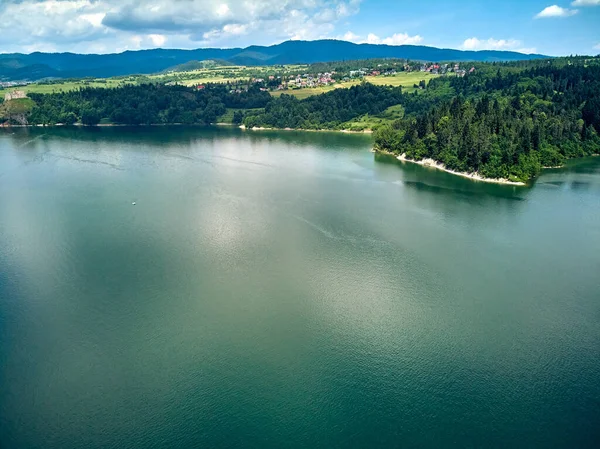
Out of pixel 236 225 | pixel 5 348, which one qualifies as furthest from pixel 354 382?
pixel 236 225

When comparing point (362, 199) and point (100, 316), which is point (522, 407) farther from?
point (362, 199)

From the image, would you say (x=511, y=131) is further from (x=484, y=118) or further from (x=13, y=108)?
(x=13, y=108)

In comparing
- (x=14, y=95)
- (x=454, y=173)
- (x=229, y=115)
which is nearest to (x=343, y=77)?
(x=229, y=115)

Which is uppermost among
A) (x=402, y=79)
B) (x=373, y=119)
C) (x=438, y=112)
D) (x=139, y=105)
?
(x=402, y=79)

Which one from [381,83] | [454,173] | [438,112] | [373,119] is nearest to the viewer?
[454,173]

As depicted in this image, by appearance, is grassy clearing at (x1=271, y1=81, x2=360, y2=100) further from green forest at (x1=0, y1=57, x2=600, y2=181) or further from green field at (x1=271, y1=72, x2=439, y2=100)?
green forest at (x1=0, y1=57, x2=600, y2=181)

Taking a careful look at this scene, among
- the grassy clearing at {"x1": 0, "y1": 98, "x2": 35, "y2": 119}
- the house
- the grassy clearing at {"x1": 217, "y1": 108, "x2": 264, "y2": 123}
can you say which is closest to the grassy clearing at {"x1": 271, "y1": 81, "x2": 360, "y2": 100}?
the grassy clearing at {"x1": 217, "y1": 108, "x2": 264, "y2": 123}
